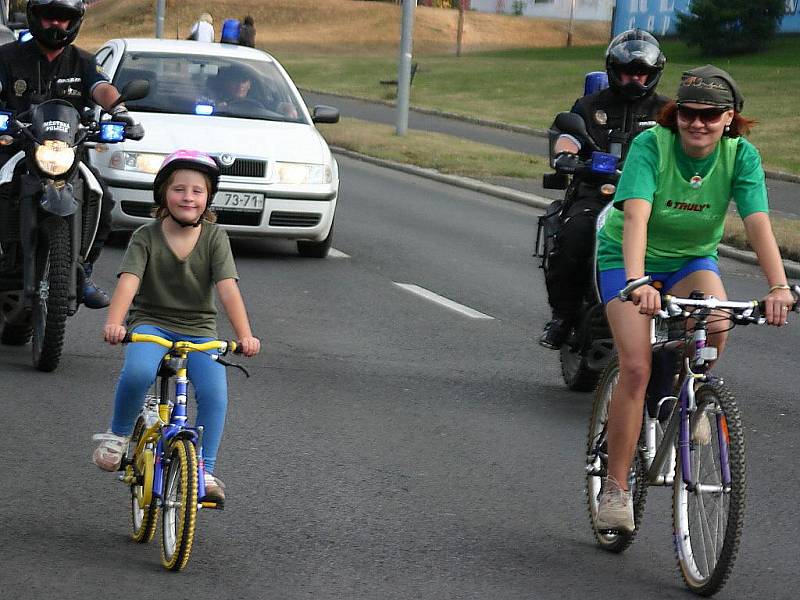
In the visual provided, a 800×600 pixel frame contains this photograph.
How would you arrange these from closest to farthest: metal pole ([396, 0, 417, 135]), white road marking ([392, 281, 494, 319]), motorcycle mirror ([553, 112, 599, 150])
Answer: motorcycle mirror ([553, 112, 599, 150]) → white road marking ([392, 281, 494, 319]) → metal pole ([396, 0, 417, 135])

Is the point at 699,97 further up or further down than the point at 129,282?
further up

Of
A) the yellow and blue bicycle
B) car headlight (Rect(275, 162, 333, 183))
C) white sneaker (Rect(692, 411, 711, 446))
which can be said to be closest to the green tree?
car headlight (Rect(275, 162, 333, 183))

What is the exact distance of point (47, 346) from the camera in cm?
870

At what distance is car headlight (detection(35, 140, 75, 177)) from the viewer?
8.78m

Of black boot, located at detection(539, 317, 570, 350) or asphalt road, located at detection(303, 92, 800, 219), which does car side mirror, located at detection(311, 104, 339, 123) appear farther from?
asphalt road, located at detection(303, 92, 800, 219)

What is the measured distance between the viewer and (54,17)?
901cm

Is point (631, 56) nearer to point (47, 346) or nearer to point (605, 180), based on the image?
point (605, 180)

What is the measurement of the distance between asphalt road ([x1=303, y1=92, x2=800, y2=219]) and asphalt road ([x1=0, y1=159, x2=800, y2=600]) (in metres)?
9.57

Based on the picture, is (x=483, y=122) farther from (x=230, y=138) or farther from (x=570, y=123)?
(x=570, y=123)

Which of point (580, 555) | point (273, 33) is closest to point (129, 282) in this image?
point (580, 555)

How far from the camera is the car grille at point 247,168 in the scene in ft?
45.4

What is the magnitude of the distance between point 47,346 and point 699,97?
13.9 ft

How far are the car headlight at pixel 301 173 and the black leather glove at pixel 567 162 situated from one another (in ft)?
17.9

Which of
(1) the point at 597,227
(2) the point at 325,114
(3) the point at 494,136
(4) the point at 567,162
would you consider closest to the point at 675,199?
(1) the point at 597,227
